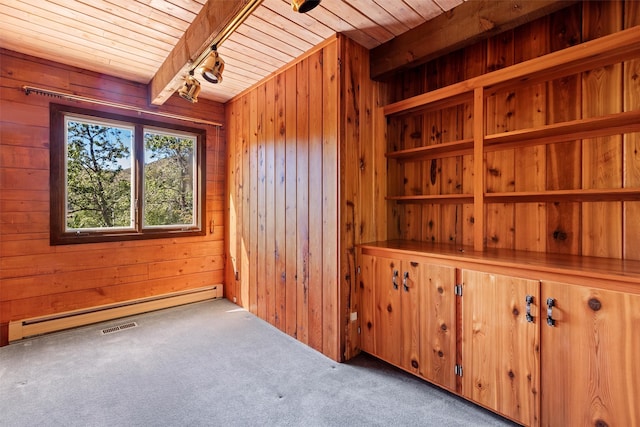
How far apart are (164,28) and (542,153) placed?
111 inches

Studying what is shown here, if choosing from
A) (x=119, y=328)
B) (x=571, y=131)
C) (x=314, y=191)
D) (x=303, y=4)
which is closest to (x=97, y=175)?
(x=119, y=328)

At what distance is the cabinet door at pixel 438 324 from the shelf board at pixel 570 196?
651mm

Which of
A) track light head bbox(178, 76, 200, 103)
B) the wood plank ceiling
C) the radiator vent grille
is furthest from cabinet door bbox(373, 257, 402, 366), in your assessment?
the radiator vent grille

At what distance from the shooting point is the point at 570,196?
5.79ft

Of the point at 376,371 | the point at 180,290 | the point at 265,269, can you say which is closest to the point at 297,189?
the point at 265,269

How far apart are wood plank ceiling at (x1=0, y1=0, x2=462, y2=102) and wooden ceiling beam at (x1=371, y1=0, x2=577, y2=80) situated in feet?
0.21

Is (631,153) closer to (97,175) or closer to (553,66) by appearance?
(553,66)

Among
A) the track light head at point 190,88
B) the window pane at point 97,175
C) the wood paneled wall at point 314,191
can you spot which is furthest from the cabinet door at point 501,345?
the window pane at point 97,175

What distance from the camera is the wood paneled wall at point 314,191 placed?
230 centimetres

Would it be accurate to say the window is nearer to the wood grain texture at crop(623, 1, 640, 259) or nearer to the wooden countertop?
the wooden countertop

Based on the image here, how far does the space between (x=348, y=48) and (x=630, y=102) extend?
178cm

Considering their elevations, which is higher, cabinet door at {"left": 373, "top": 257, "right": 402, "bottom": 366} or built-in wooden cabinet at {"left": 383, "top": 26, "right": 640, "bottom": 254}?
built-in wooden cabinet at {"left": 383, "top": 26, "right": 640, "bottom": 254}

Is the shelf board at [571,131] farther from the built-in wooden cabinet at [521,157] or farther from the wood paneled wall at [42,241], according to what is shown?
the wood paneled wall at [42,241]

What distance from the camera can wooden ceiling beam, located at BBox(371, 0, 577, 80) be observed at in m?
1.65
